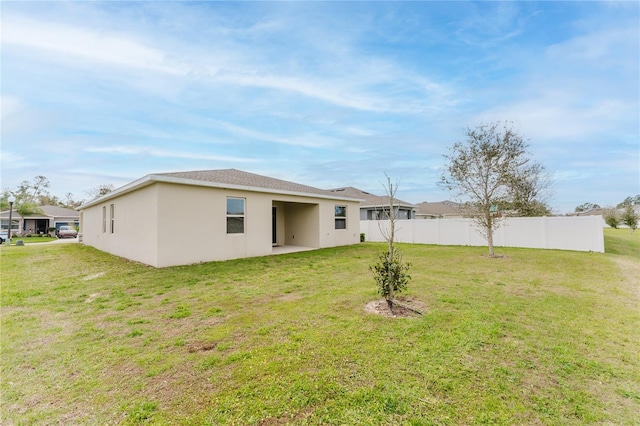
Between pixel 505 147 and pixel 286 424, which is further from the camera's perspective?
pixel 505 147

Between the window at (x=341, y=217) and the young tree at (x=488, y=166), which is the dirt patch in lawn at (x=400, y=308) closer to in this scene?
the young tree at (x=488, y=166)

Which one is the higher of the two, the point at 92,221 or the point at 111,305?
the point at 92,221

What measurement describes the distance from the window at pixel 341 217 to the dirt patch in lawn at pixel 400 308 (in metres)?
10.5

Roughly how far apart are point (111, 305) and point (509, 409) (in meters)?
6.13

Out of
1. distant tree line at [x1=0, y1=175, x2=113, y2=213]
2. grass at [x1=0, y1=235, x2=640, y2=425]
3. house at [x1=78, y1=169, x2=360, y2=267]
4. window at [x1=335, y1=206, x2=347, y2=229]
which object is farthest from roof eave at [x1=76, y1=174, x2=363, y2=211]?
distant tree line at [x1=0, y1=175, x2=113, y2=213]

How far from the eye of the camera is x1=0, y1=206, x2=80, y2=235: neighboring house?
34781mm

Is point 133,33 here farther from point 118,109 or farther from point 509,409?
point 509,409

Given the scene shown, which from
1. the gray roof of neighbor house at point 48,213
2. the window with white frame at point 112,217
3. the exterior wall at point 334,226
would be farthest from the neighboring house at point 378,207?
the gray roof of neighbor house at point 48,213

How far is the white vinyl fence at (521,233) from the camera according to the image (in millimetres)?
12945

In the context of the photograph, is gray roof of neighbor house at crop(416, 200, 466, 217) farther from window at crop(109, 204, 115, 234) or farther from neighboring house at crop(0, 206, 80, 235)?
neighboring house at crop(0, 206, 80, 235)

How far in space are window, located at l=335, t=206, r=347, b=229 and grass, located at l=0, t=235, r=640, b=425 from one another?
921 centimetres

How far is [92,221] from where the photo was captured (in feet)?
56.2

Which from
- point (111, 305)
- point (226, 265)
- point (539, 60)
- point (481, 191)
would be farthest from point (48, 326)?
point (539, 60)

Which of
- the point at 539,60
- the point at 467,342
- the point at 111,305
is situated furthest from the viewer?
Result: the point at 539,60
